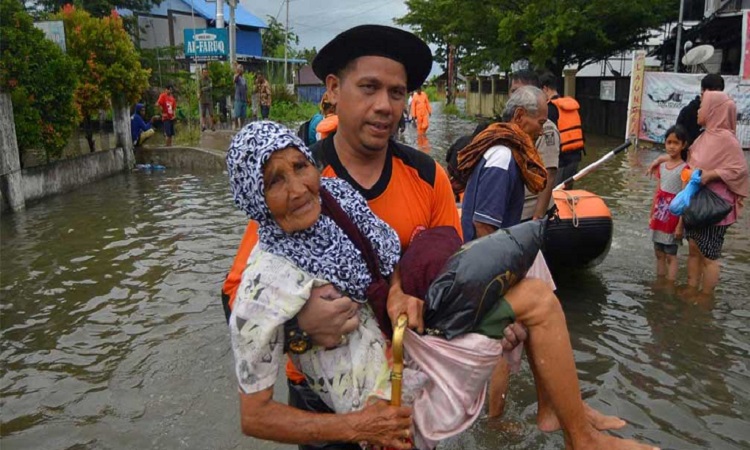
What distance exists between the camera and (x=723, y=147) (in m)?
5.30

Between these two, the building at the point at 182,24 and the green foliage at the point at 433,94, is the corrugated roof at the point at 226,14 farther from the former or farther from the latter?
the green foliage at the point at 433,94

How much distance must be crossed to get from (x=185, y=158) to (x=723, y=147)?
12.3m

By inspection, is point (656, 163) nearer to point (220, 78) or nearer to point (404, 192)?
point (404, 192)

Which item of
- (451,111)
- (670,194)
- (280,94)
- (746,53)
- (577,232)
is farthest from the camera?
(451,111)

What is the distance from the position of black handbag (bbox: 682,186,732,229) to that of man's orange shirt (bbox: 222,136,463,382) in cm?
396

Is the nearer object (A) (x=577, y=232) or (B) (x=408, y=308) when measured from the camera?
(B) (x=408, y=308)

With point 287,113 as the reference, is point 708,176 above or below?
below

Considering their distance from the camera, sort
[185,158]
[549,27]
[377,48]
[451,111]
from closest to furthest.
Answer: [377,48]
[185,158]
[549,27]
[451,111]

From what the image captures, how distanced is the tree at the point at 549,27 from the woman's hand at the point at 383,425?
19312 mm

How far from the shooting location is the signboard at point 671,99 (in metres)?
13.7

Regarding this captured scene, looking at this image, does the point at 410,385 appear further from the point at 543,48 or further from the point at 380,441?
the point at 543,48

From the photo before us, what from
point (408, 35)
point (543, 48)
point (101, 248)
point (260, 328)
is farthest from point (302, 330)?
point (543, 48)

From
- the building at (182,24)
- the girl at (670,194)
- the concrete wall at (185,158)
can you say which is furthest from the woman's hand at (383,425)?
the building at (182,24)

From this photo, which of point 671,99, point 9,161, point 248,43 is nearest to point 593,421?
point 9,161
